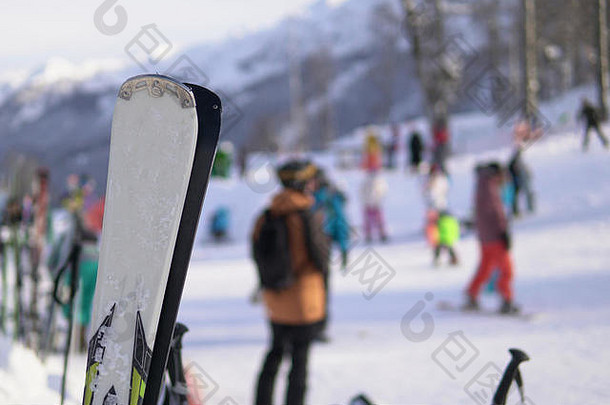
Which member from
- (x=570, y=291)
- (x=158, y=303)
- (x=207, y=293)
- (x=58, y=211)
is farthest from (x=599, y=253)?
(x=58, y=211)

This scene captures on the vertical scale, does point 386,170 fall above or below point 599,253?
above

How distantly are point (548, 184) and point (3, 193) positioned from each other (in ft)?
31.5

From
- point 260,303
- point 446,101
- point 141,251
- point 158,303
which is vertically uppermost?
point 446,101

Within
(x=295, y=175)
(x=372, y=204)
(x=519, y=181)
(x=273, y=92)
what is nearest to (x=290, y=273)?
(x=295, y=175)

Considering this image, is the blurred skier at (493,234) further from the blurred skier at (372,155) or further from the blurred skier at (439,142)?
the blurred skier at (439,142)

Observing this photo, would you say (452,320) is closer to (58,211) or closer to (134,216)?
(134,216)

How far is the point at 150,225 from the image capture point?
154 centimetres

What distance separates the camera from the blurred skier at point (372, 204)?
9453 mm

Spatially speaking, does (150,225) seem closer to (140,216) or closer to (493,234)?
(140,216)

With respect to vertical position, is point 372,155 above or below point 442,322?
above

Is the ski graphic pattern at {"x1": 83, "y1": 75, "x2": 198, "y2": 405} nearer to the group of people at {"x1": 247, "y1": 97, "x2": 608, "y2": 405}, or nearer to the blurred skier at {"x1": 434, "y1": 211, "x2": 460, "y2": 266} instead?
the group of people at {"x1": 247, "y1": 97, "x2": 608, "y2": 405}

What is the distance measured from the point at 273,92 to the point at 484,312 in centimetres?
5724

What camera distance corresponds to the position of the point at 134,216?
157 centimetres

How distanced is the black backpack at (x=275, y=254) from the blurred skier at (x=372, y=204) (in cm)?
660
